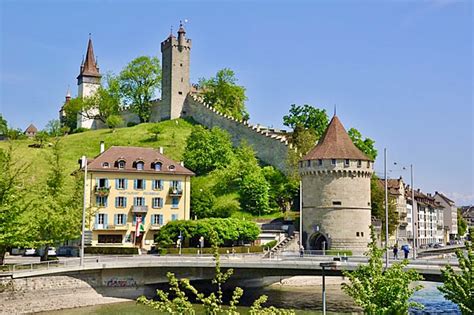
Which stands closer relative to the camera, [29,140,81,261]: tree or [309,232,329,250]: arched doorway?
[29,140,81,261]: tree

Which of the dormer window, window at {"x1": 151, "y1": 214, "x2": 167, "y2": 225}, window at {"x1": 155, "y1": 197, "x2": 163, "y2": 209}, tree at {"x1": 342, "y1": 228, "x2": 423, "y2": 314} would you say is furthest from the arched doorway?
tree at {"x1": 342, "y1": 228, "x2": 423, "y2": 314}

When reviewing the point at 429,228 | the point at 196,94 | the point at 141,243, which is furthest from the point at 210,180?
the point at 429,228

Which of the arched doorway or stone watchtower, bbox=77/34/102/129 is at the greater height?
stone watchtower, bbox=77/34/102/129

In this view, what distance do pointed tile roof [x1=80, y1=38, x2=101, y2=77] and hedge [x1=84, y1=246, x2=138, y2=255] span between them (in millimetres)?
93536

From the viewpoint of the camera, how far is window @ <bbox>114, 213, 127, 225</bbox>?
185 ft

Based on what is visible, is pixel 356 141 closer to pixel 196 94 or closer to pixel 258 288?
pixel 196 94

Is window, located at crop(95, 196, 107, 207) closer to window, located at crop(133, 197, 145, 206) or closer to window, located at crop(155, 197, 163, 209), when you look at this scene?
window, located at crop(133, 197, 145, 206)

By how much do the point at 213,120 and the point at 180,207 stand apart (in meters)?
37.5

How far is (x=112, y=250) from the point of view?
1960 inches

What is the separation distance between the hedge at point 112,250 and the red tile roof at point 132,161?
357 inches

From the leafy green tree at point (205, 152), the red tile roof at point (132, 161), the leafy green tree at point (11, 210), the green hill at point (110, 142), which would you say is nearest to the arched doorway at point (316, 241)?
the red tile roof at point (132, 161)

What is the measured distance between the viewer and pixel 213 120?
314 feet

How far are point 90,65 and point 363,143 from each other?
79294mm

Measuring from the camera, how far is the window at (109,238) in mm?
55656
